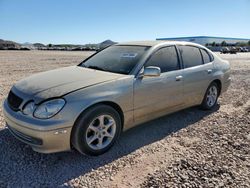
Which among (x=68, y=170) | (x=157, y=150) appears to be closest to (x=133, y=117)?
(x=157, y=150)

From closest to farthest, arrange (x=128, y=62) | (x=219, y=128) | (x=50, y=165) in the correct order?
1. (x=50, y=165)
2. (x=128, y=62)
3. (x=219, y=128)

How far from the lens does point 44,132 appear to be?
2.96m

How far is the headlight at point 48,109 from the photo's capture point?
300cm

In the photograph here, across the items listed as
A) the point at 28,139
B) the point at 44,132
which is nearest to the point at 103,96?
the point at 44,132

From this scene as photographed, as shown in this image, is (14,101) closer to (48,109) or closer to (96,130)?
(48,109)

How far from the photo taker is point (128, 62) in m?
4.04

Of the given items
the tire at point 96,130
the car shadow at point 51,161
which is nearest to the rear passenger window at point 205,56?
the car shadow at point 51,161

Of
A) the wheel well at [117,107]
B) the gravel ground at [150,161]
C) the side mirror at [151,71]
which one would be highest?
the side mirror at [151,71]

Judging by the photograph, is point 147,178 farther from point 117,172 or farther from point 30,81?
point 30,81

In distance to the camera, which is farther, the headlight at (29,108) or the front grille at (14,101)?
the front grille at (14,101)

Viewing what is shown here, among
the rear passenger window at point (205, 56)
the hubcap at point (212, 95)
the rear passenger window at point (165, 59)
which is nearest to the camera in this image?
the rear passenger window at point (165, 59)

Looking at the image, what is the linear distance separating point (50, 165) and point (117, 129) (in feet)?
3.41

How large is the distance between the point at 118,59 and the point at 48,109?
1.70m

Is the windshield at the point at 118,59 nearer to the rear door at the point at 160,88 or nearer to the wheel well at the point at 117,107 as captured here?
the rear door at the point at 160,88
